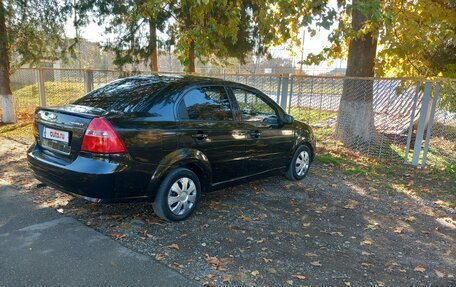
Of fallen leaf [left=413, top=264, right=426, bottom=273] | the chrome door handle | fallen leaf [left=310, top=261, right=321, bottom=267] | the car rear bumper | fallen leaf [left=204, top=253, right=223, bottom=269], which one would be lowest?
fallen leaf [left=413, top=264, right=426, bottom=273]

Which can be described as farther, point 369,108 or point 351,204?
point 369,108

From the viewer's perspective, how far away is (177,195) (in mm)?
4129

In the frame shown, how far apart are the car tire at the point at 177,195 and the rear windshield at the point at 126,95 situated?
85cm

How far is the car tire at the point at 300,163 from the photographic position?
5969 millimetres

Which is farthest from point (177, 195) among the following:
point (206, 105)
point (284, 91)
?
point (284, 91)

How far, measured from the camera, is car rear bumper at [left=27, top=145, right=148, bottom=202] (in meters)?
3.53

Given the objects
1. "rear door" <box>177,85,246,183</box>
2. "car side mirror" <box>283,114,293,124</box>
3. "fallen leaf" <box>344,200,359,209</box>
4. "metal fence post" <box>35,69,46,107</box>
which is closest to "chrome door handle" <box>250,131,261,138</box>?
"rear door" <box>177,85,246,183</box>

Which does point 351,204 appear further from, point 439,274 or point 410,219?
point 439,274

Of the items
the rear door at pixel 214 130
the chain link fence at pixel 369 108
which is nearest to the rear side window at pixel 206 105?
the rear door at pixel 214 130

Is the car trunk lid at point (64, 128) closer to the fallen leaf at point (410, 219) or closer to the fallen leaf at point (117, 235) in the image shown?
the fallen leaf at point (117, 235)

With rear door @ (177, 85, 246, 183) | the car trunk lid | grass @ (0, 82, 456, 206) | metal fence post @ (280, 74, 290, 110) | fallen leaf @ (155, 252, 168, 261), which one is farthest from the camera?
metal fence post @ (280, 74, 290, 110)

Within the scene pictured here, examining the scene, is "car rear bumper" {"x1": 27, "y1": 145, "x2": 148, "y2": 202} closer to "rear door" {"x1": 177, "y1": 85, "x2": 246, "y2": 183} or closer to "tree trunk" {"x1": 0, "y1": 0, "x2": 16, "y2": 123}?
"rear door" {"x1": 177, "y1": 85, "x2": 246, "y2": 183}

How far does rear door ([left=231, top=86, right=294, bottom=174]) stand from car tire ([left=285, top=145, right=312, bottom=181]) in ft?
0.83

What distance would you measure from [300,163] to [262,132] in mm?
1344
